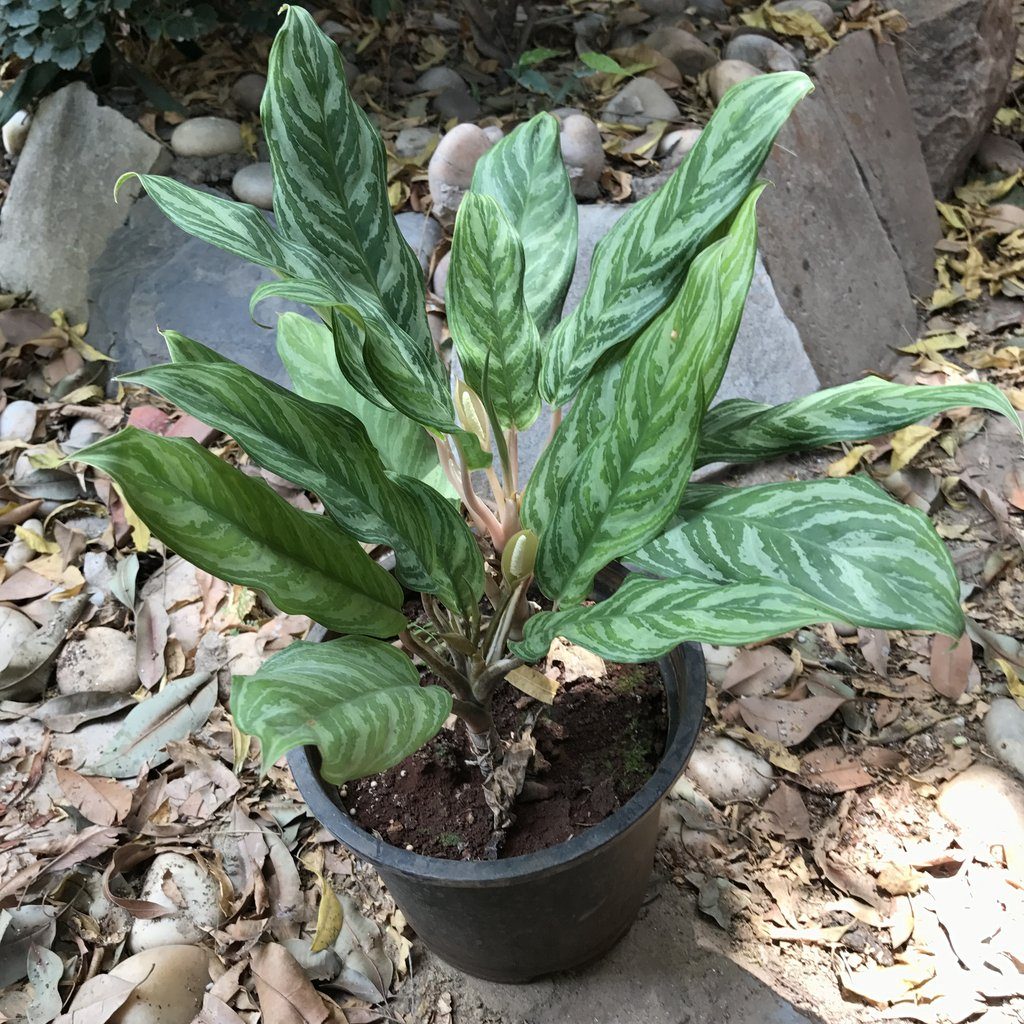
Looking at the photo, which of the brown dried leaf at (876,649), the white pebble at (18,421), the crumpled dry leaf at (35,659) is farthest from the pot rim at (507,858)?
the white pebble at (18,421)

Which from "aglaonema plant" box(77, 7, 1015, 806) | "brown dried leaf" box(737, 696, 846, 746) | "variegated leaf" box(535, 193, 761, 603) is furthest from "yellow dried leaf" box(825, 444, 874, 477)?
"variegated leaf" box(535, 193, 761, 603)

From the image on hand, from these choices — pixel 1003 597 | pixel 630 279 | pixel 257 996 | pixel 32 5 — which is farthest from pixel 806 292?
pixel 32 5

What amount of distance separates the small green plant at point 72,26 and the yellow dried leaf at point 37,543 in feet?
3.17

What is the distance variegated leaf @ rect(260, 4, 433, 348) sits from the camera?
69 cm

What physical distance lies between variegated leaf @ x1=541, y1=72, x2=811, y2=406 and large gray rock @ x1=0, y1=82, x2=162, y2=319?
1464mm

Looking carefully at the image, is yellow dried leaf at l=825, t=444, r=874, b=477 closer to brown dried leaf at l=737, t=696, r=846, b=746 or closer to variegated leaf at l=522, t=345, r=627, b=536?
brown dried leaf at l=737, t=696, r=846, b=746

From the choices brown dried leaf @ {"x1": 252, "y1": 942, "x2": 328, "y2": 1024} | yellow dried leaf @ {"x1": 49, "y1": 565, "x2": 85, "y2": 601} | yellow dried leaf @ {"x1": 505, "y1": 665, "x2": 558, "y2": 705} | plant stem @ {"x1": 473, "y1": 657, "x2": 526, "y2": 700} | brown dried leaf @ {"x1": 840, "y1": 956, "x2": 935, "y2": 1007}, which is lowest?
brown dried leaf @ {"x1": 840, "y1": 956, "x2": 935, "y2": 1007}

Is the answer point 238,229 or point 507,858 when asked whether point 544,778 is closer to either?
point 507,858

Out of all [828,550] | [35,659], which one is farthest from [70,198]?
[828,550]

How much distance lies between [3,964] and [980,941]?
1.13m

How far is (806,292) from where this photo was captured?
66.6 inches

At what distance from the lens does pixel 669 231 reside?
0.70 m

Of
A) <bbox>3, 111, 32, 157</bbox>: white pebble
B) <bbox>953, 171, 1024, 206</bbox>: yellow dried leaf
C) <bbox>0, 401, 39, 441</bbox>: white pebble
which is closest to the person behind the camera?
<bbox>0, 401, 39, 441</bbox>: white pebble

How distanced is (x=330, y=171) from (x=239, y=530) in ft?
1.12
